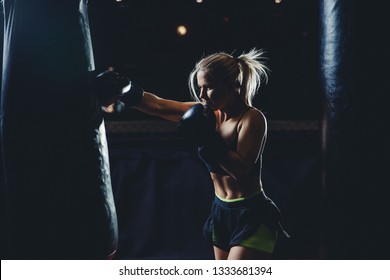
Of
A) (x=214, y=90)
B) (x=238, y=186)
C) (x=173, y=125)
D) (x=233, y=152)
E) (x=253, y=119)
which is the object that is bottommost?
(x=173, y=125)

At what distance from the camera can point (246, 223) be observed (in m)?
1.79

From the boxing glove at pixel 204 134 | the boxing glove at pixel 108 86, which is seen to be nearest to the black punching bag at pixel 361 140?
the boxing glove at pixel 204 134

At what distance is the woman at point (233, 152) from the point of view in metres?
1.69

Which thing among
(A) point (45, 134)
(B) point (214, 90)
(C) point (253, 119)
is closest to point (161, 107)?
(B) point (214, 90)

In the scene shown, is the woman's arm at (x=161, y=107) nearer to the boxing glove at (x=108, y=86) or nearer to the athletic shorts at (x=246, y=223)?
the boxing glove at (x=108, y=86)

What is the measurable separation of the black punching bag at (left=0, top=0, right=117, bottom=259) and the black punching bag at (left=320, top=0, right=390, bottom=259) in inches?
35.3

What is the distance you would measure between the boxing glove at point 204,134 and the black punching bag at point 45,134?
1.56ft

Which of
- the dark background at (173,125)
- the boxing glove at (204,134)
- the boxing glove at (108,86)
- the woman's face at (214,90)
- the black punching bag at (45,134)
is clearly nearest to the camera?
the black punching bag at (45,134)

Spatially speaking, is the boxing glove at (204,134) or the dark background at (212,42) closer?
the boxing glove at (204,134)

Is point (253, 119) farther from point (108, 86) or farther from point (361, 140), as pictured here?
point (108, 86)

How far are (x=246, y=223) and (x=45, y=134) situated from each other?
36.7 inches

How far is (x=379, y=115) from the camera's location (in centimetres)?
143
